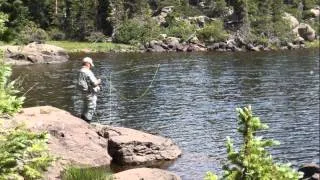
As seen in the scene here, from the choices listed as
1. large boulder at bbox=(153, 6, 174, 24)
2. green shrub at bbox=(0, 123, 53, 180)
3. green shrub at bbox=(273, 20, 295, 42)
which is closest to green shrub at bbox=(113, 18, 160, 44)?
large boulder at bbox=(153, 6, 174, 24)

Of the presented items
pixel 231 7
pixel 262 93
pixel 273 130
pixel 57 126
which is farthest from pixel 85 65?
pixel 231 7

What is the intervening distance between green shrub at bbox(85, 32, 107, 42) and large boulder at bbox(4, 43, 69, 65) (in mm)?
29207

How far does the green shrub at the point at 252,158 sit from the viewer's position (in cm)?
699

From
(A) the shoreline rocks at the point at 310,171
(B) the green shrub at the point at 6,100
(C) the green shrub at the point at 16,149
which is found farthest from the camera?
(A) the shoreline rocks at the point at 310,171

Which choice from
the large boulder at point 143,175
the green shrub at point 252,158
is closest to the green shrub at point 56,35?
the large boulder at point 143,175

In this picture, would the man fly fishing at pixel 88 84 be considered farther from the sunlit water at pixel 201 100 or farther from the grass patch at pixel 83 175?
the grass patch at pixel 83 175

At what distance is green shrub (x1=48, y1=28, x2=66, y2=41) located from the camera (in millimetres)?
112375

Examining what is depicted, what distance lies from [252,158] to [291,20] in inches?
5130

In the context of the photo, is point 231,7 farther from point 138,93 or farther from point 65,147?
point 65,147

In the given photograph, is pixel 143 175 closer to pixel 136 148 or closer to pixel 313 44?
pixel 136 148

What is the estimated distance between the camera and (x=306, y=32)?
408ft

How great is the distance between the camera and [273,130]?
32562 mm

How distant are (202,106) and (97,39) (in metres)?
73.0

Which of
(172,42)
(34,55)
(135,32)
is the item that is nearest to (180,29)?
(135,32)
